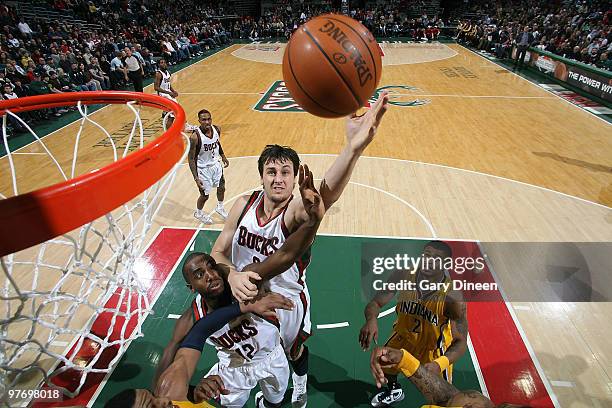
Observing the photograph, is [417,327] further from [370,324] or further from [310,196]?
[310,196]

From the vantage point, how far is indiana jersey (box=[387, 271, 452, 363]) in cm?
264

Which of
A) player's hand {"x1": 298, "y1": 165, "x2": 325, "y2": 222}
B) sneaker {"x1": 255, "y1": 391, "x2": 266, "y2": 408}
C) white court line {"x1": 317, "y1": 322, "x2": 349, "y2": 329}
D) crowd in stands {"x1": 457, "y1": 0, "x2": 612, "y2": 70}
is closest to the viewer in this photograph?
player's hand {"x1": 298, "y1": 165, "x2": 325, "y2": 222}

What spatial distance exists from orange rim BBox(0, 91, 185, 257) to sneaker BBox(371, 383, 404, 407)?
2.30m

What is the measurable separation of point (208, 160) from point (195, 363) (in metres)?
3.56

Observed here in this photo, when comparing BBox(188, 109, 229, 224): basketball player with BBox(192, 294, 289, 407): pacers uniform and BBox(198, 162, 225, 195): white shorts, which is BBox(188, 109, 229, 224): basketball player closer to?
BBox(198, 162, 225, 195): white shorts

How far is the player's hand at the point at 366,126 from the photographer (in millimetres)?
2020

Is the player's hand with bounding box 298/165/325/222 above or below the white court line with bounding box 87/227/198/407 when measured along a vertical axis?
above

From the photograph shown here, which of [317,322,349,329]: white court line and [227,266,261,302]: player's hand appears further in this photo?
[317,322,349,329]: white court line

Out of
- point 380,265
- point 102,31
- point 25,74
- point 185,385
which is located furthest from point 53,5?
point 185,385

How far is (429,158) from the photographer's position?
750 cm

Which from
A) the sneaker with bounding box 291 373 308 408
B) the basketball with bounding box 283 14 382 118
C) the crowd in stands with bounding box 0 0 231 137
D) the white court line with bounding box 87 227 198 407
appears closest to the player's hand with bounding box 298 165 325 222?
the basketball with bounding box 283 14 382 118

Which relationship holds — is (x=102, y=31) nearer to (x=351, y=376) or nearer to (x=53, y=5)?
(x=53, y=5)

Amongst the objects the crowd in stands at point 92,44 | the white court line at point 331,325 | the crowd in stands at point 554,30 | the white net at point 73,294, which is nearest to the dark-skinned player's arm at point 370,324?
the white court line at point 331,325

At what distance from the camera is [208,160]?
210 inches
